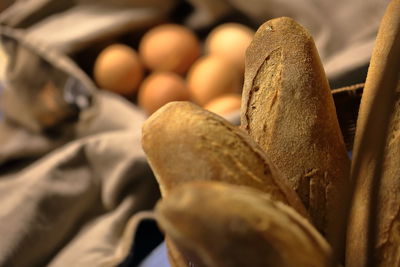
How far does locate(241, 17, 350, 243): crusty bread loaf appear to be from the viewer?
30cm

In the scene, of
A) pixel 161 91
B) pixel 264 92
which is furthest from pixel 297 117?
pixel 161 91

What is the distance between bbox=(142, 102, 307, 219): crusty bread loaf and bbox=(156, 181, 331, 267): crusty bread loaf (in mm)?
42

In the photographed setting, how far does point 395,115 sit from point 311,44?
0.07 metres

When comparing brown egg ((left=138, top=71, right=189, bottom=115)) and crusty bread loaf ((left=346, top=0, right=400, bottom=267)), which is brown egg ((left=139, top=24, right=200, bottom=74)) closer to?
brown egg ((left=138, top=71, right=189, bottom=115))

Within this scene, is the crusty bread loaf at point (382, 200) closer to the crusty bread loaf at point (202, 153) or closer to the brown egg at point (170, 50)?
the crusty bread loaf at point (202, 153)

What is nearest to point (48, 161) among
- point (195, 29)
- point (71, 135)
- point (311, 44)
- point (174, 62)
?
point (71, 135)

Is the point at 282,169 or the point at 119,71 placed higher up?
the point at 282,169

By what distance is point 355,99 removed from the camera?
40 cm

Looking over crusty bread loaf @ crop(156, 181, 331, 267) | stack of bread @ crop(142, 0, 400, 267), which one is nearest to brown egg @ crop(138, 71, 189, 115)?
stack of bread @ crop(142, 0, 400, 267)

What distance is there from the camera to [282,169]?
31 centimetres

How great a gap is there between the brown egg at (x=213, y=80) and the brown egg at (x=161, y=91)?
0.07ft

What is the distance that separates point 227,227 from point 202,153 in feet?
0.20

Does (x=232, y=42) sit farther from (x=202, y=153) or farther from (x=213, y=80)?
(x=202, y=153)

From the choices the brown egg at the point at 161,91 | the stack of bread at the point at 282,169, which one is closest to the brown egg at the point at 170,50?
the brown egg at the point at 161,91
